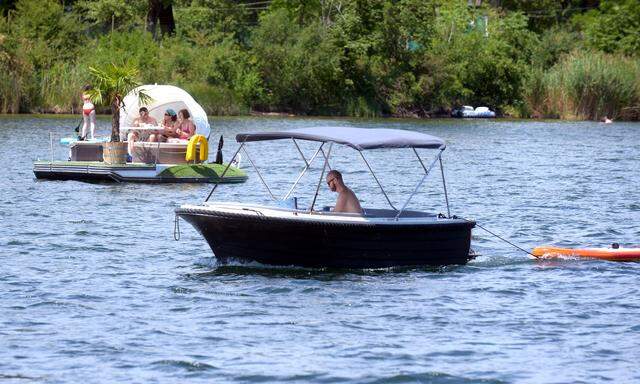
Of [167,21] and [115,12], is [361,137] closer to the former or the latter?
[115,12]

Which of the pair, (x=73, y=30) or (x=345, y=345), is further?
(x=73, y=30)

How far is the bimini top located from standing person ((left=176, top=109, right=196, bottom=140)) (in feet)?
45.2

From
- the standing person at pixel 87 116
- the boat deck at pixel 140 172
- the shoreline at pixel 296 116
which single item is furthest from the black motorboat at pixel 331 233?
the shoreline at pixel 296 116

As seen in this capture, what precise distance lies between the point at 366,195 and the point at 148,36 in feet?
155

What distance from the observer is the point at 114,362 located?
1421 cm

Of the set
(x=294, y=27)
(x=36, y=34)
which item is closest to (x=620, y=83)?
(x=294, y=27)

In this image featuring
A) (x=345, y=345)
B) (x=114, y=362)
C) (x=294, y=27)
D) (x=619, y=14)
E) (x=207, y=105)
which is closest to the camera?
(x=114, y=362)

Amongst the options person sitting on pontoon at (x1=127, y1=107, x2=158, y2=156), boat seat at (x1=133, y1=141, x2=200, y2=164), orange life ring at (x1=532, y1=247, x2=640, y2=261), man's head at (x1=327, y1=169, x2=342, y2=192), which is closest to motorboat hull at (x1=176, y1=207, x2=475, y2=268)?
man's head at (x1=327, y1=169, x2=342, y2=192)

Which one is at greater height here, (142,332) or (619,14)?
(619,14)

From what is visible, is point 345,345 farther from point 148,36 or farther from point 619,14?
point 619,14

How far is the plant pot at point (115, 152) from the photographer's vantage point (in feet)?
108

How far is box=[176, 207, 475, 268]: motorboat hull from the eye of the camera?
18.9 metres

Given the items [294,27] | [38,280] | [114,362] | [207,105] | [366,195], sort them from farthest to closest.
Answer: [294,27] < [207,105] < [366,195] < [38,280] < [114,362]

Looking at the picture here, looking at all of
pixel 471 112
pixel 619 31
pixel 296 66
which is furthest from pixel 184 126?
pixel 619 31
